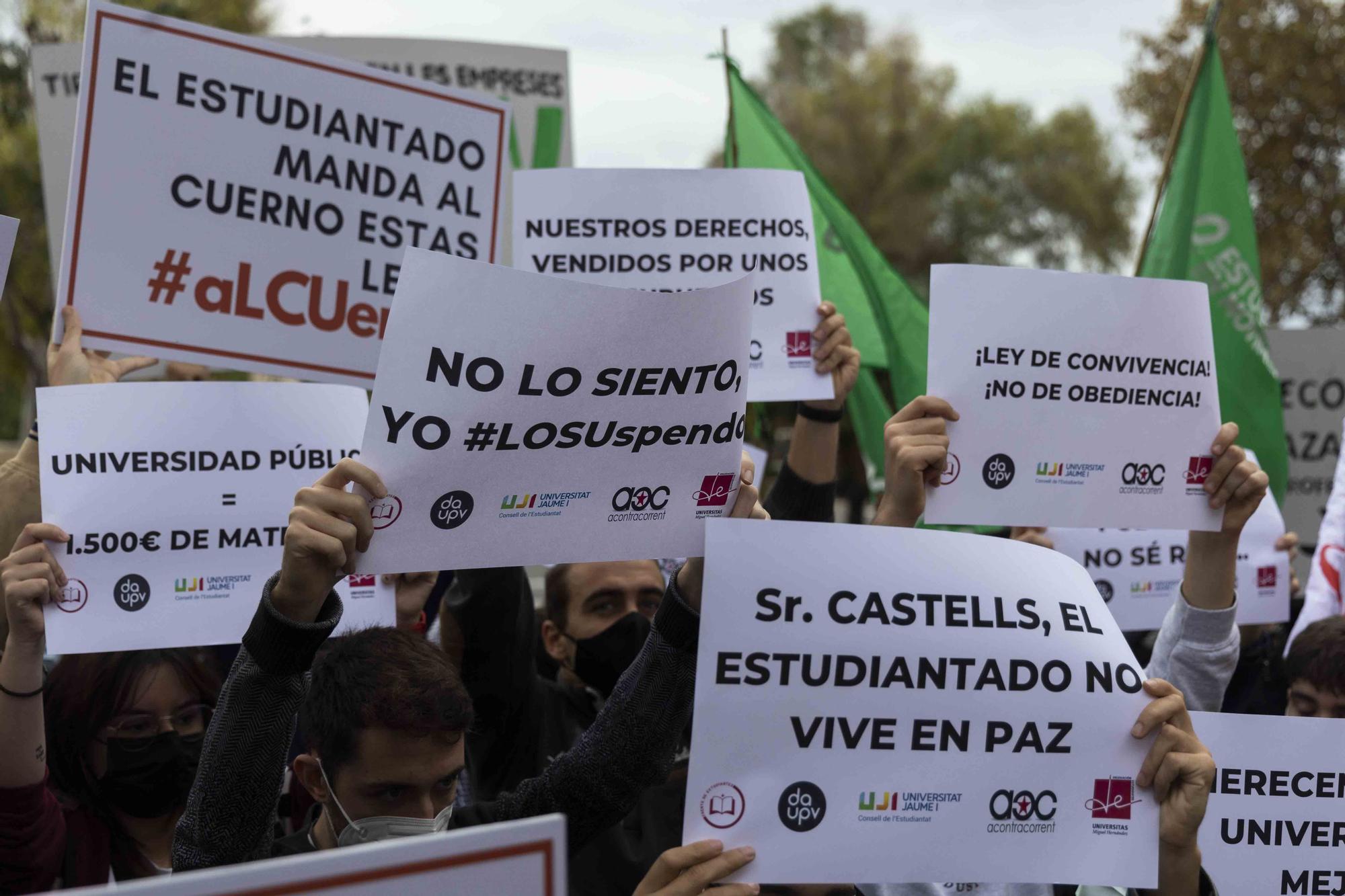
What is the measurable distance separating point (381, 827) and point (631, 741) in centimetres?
52

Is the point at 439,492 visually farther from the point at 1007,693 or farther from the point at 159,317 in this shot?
the point at 159,317

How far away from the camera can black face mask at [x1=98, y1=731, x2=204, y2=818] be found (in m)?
3.08

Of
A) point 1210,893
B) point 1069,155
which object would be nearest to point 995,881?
point 1210,893

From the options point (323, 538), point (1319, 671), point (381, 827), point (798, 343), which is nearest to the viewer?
point (323, 538)

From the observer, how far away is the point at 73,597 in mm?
3094

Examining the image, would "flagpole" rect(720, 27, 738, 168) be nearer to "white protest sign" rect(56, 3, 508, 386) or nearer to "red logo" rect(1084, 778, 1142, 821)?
"white protest sign" rect(56, 3, 508, 386)

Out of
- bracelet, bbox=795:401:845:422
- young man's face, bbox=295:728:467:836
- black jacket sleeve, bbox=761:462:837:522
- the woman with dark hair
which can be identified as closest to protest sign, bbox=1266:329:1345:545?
bracelet, bbox=795:401:845:422

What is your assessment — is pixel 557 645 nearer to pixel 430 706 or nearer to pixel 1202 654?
pixel 430 706

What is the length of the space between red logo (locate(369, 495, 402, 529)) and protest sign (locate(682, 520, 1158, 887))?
517mm

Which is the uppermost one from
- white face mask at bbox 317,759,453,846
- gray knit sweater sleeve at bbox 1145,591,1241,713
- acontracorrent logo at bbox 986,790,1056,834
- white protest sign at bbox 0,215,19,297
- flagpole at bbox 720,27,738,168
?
flagpole at bbox 720,27,738,168

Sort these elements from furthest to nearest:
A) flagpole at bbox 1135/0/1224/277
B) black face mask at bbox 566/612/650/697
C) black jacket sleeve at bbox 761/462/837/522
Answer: flagpole at bbox 1135/0/1224/277, black jacket sleeve at bbox 761/462/837/522, black face mask at bbox 566/612/650/697

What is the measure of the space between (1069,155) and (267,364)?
34.6 meters

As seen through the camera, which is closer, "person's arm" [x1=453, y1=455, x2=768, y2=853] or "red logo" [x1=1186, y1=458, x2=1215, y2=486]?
"person's arm" [x1=453, y1=455, x2=768, y2=853]

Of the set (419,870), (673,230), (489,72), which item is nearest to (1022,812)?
(419,870)
